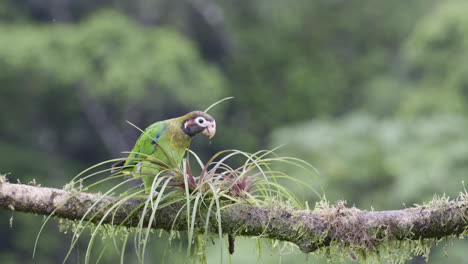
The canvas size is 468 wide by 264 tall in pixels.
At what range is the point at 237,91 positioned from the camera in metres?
22.5

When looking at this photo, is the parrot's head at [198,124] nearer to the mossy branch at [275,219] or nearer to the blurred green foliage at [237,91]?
the mossy branch at [275,219]

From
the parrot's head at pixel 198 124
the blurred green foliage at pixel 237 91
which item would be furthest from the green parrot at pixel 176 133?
the blurred green foliage at pixel 237 91

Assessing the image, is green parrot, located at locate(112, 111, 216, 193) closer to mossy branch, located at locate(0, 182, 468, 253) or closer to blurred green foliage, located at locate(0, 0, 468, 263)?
mossy branch, located at locate(0, 182, 468, 253)

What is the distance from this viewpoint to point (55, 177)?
18.3 metres

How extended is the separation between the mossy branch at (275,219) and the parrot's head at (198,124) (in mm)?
895

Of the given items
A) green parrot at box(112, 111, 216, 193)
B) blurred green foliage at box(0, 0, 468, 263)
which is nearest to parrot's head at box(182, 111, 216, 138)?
green parrot at box(112, 111, 216, 193)

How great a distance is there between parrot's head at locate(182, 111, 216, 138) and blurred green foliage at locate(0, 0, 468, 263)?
8.32m

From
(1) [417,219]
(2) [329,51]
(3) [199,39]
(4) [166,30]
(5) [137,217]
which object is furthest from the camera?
(2) [329,51]

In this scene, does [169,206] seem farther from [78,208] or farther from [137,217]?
[78,208]

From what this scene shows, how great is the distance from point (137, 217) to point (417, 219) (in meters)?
1.27

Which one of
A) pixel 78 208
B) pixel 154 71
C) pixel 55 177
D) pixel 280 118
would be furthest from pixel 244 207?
pixel 280 118

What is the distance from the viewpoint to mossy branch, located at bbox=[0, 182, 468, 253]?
3088mm

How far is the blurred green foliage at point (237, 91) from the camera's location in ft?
50.6

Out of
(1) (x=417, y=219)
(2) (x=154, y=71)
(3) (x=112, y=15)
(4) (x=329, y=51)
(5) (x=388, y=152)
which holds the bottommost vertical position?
(1) (x=417, y=219)
